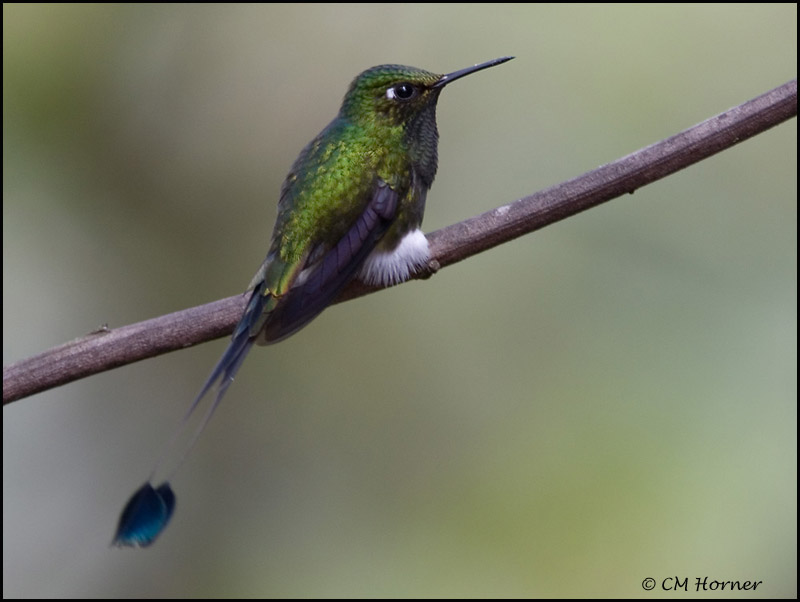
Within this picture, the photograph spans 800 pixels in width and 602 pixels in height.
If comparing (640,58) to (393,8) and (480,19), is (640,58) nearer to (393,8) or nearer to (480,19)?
(480,19)

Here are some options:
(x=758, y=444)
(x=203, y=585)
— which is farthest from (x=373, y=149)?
(x=203, y=585)

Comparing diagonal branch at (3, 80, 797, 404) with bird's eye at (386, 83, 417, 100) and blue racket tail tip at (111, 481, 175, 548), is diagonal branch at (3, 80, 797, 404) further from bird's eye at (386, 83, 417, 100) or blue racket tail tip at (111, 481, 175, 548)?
bird's eye at (386, 83, 417, 100)

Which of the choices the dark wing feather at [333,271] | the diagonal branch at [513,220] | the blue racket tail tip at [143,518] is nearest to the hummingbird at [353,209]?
the dark wing feather at [333,271]

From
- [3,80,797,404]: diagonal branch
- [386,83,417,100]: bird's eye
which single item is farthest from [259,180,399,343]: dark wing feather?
[386,83,417,100]: bird's eye

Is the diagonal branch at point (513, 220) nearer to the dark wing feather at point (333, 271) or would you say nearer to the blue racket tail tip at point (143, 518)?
the dark wing feather at point (333, 271)

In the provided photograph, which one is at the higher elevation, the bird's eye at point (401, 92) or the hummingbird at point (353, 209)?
the bird's eye at point (401, 92)

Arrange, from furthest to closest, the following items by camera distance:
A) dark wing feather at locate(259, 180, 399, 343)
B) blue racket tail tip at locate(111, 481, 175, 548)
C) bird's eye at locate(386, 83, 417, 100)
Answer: bird's eye at locate(386, 83, 417, 100)
dark wing feather at locate(259, 180, 399, 343)
blue racket tail tip at locate(111, 481, 175, 548)
